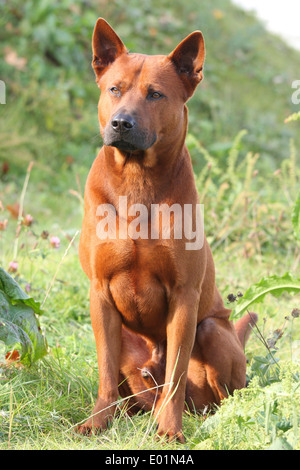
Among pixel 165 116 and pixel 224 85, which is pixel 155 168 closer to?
pixel 165 116

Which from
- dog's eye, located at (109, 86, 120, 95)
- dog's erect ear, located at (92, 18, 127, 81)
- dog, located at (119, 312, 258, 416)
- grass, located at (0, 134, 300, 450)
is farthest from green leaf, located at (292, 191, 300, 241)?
dog's erect ear, located at (92, 18, 127, 81)

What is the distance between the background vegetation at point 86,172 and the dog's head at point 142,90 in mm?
700

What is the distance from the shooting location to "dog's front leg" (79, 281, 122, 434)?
283 centimetres

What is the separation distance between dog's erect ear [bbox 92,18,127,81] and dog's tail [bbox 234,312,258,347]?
150 cm

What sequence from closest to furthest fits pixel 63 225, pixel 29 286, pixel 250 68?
pixel 29 286
pixel 63 225
pixel 250 68

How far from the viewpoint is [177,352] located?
280 centimetres

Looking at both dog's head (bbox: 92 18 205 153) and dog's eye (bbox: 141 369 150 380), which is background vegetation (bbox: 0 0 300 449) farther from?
dog's head (bbox: 92 18 205 153)

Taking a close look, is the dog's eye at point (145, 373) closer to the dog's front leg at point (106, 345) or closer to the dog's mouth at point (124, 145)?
the dog's front leg at point (106, 345)

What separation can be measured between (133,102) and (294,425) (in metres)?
1.42

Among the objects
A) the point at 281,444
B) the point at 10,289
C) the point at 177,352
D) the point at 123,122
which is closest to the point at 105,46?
the point at 123,122

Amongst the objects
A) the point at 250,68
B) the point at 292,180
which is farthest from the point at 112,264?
the point at 250,68

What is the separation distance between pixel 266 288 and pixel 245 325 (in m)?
0.79

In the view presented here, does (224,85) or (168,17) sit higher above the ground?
(168,17)

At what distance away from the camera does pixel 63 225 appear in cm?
605
